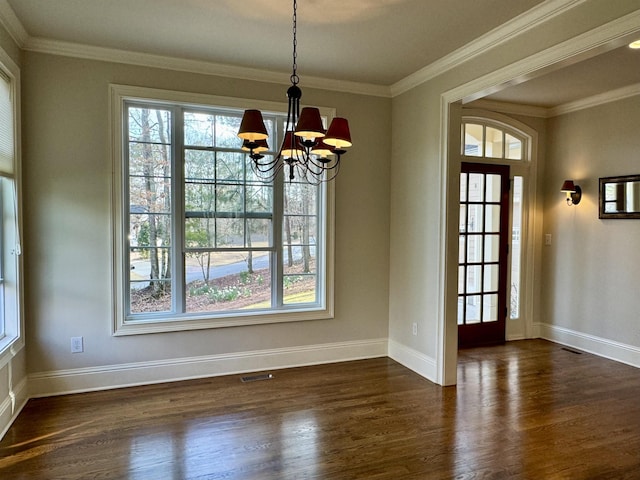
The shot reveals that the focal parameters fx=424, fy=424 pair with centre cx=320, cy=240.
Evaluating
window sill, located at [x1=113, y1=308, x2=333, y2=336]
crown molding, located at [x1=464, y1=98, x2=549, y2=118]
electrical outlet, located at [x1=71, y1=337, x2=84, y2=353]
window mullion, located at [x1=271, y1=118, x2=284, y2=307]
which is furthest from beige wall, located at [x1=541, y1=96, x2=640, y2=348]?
electrical outlet, located at [x1=71, y1=337, x2=84, y2=353]

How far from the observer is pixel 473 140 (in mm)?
4809

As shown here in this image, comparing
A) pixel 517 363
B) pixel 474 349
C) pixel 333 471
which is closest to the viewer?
pixel 333 471

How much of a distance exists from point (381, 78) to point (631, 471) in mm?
3459

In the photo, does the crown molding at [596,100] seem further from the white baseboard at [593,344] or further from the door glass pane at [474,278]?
the white baseboard at [593,344]

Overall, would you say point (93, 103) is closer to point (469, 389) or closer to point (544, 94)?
→ point (469, 389)

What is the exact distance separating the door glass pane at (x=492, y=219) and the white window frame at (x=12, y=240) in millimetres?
4507

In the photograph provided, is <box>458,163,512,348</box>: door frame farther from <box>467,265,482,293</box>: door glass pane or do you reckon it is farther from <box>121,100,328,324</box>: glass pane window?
<box>121,100,328,324</box>: glass pane window

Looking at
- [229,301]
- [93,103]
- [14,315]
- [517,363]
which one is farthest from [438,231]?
[14,315]

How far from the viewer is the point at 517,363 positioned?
4242 millimetres

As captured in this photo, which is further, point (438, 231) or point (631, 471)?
point (438, 231)

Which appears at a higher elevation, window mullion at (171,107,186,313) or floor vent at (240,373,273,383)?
window mullion at (171,107,186,313)

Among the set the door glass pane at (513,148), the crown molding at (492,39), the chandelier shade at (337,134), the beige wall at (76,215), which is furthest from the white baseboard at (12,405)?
the door glass pane at (513,148)

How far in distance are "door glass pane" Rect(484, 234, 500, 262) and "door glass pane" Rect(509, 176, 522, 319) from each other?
24cm

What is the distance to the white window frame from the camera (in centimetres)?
296
